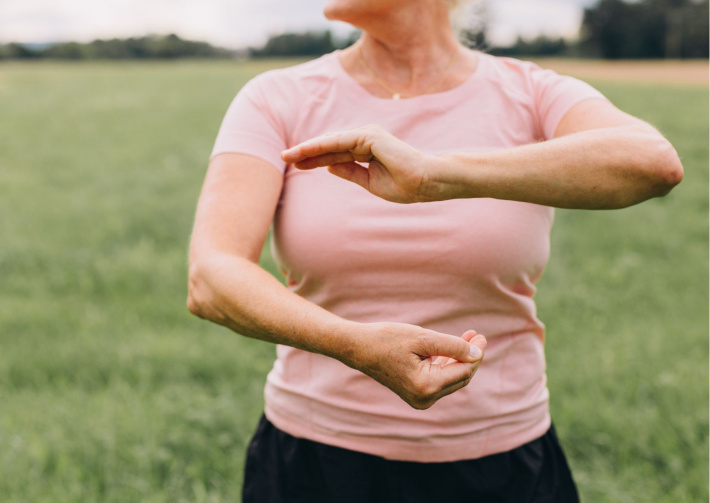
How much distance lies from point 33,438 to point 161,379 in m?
0.77

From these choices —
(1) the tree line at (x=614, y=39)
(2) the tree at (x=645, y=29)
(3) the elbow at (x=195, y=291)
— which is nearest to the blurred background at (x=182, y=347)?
(3) the elbow at (x=195, y=291)

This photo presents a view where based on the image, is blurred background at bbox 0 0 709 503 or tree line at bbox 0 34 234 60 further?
tree line at bbox 0 34 234 60

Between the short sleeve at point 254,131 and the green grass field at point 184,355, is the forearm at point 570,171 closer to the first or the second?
the short sleeve at point 254,131

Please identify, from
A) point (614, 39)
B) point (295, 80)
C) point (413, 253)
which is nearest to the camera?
point (413, 253)

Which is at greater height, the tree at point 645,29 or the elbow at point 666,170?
the elbow at point 666,170

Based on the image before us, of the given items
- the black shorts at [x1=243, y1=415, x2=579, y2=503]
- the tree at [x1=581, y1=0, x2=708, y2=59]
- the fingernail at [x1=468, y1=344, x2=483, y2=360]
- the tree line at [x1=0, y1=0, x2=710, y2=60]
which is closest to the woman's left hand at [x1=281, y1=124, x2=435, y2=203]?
the fingernail at [x1=468, y1=344, x2=483, y2=360]

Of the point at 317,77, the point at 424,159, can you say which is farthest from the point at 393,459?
the point at 317,77

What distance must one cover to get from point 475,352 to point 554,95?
673 mm

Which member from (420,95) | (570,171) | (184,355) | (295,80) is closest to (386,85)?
(420,95)

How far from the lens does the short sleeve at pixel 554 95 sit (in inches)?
61.4

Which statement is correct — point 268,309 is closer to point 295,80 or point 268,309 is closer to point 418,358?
point 418,358

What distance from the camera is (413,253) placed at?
5.16 ft

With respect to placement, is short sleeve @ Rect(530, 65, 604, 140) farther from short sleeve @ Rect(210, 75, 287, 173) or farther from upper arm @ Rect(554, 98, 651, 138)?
short sleeve @ Rect(210, 75, 287, 173)

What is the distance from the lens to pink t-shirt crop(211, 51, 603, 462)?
62.1 inches
